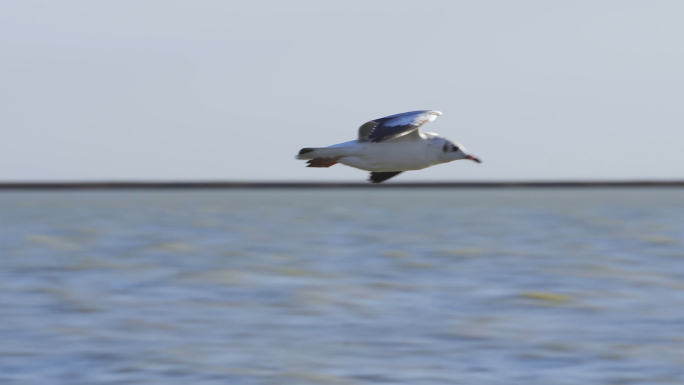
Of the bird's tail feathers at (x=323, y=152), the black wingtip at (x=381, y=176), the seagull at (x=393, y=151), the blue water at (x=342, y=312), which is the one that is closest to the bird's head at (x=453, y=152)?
the seagull at (x=393, y=151)

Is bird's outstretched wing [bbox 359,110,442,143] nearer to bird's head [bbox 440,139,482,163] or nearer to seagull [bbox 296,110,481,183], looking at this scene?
seagull [bbox 296,110,481,183]

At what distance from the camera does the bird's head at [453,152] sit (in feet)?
17.8

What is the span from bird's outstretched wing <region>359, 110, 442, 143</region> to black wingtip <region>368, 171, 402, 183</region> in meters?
0.28

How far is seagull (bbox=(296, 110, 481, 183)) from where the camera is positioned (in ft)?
17.7

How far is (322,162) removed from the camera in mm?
5438

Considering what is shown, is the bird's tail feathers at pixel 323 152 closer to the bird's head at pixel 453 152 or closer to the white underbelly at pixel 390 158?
the white underbelly at pixel 390 158

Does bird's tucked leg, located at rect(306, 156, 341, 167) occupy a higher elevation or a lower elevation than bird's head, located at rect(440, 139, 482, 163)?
lower

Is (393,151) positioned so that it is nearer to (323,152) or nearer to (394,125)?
(394,125)

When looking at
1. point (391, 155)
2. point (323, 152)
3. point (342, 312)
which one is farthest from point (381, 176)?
point (342, 312)

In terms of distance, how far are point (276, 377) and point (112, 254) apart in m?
26.2

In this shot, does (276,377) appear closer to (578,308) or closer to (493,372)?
(493,372)

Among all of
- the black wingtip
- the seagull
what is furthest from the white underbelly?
the black wingtip

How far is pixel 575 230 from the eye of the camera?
59.6 meters

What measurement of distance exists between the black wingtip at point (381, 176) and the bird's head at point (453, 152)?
12.4 inches
